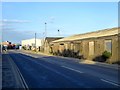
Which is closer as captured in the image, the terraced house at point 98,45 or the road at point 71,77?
the road at point 71,77

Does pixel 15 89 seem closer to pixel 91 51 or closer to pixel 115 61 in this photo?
pixel 115 61

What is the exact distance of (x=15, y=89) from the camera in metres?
14.6

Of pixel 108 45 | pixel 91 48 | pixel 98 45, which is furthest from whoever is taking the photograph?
pixel 91 48

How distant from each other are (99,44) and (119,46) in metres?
5.88

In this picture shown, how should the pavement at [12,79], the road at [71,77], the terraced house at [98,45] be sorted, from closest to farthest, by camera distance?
1. the road at [71,77]
2. the pavement at [12,79]
3. the terraced house at [98,45]

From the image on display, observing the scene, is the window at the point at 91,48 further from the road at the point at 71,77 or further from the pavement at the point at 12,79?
the pavement at the point at 12,79

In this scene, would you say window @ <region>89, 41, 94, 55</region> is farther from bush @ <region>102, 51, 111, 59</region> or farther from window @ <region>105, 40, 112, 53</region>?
bush @ <region>102, 51, 111, 59</region>

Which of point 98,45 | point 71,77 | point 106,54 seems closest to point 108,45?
point 106,54

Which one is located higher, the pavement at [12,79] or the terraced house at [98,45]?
the terraced house at [98,45]

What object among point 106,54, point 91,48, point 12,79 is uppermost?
point 91,48

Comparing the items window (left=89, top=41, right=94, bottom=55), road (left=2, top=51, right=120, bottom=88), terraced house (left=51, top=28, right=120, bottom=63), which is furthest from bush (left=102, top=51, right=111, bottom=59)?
road (left=2, top=51, right=120, bottom=88)

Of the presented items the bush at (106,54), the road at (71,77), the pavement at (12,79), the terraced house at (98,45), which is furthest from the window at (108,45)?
the pavement at (12,79)

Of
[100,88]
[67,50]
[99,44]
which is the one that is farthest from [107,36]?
[100,88]

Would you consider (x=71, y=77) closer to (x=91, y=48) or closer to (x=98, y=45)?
(x=98, y=45)
